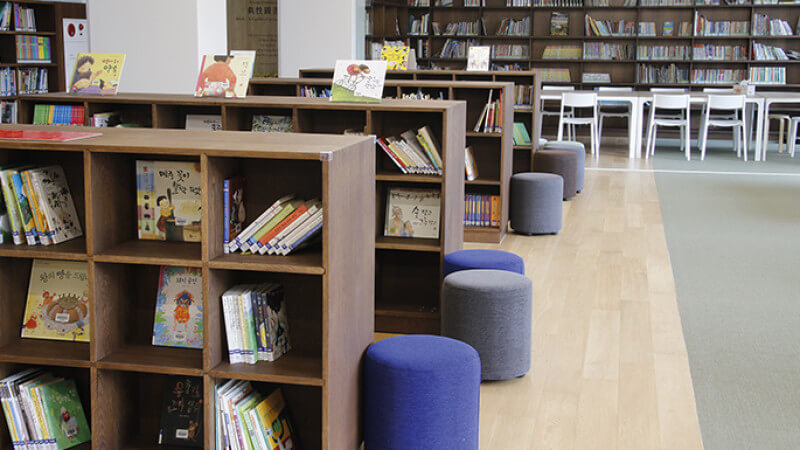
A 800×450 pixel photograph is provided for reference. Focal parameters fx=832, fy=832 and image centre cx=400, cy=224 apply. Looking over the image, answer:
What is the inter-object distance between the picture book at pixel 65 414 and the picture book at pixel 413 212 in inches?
70.8

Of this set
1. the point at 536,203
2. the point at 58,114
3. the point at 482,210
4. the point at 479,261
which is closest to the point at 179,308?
the point at 479,261

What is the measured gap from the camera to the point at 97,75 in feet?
14.1

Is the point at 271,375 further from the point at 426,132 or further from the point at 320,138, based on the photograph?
the point at 426,132

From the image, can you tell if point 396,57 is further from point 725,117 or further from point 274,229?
point 725,117

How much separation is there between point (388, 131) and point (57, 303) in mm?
2038

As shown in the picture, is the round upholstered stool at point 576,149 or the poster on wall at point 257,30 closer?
the round upholstered stool at point 576,149

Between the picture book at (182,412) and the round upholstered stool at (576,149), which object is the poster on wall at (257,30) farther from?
the picture book at (182,412)

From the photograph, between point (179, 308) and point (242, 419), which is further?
point (179, 308)

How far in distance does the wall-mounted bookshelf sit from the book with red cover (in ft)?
31.3

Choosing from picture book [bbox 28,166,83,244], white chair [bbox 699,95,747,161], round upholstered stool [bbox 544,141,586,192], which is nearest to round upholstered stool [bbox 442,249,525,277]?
picture book [bbox 28,166,83,244]

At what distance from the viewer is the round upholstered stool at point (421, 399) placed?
251cm

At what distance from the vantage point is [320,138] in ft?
8.48

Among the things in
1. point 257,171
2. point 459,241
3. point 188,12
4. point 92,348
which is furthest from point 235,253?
point 188,12

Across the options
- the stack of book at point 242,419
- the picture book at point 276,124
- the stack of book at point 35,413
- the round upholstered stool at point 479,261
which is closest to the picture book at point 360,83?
the picture book at point 276,124
